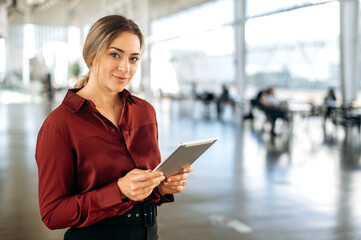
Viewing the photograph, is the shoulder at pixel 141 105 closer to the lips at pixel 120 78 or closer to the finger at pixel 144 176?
the lips at pixel 120 78

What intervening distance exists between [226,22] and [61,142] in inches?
772

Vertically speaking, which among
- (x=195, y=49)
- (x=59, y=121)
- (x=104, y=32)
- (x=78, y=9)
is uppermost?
(x=78, y=9)

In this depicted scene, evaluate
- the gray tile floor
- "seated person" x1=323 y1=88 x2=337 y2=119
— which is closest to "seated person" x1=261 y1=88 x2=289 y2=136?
"seated person" x1=323 y1=88 x2=337 y2=119

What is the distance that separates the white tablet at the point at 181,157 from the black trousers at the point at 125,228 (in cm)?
17

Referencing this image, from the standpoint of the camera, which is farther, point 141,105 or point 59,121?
point 141,105

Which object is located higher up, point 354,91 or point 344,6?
point 344,6

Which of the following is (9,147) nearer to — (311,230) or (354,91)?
(311,230)

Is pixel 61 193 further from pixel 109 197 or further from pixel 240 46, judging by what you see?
pixel 240 46

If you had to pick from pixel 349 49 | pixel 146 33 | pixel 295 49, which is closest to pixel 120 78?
pixel 349 49

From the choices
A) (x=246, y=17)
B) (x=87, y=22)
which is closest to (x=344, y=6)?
(x=246, y=17)

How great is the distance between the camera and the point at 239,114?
17.8 metres

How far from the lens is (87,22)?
3684cm

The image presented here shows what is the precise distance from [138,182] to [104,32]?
0.52 metres

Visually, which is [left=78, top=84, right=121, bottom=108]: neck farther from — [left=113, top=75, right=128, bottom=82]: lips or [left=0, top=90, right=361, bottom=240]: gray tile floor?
[left=0, top=90, right=361, bottom=240]: gray tile floor
